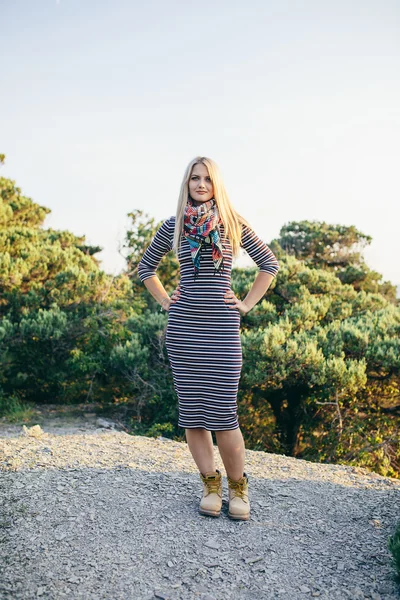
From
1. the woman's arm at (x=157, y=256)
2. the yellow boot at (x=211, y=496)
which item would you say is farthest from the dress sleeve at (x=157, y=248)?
the yellow boot at (x=211, y=496)

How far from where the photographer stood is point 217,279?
9.66ft

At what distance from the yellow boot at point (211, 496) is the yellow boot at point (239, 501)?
0.24 ft

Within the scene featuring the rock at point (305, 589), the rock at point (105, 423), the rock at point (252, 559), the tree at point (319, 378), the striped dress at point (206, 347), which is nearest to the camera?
the rock at point (305, 589)

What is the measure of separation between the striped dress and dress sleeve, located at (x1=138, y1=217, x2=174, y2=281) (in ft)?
0.76

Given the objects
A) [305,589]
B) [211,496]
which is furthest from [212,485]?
[305,589]

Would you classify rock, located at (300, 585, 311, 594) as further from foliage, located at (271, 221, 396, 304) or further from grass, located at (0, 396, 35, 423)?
foliage, located at (271, 221, 396, 304)

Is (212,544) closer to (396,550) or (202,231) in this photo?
(396,550)

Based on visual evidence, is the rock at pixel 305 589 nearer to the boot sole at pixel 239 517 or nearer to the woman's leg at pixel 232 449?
the boot sole at pixel 239 517

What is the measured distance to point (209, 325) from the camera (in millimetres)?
2881

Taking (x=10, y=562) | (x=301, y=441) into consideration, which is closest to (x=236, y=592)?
(x=10, y=562)

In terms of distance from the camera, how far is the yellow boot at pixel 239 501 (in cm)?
301

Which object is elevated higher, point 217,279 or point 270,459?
point 217,279

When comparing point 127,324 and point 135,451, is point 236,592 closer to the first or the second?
point 135,451

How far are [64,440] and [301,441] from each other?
3.19 m
